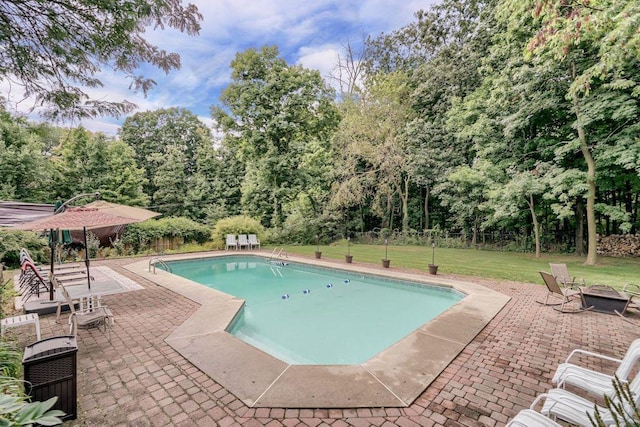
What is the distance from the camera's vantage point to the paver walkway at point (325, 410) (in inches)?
104

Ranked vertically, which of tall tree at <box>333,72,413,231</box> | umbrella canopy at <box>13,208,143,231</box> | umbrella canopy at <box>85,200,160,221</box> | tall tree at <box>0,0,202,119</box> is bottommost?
umbrella canopy at <box>13,208,143,231</box>

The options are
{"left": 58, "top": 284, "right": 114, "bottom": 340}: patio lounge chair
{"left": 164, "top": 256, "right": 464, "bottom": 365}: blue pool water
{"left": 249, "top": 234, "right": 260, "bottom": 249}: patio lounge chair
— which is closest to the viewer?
{"left": 58, "top": 284, "right": 114, "bottom": 340}: patio lounge chair

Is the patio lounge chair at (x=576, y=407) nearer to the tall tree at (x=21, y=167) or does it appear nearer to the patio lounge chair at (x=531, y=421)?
the patio lounge chair at (x=531, y=421)

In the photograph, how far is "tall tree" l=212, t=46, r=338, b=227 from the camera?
16.8 metres

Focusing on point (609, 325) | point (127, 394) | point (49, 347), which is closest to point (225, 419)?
point (127, 394)

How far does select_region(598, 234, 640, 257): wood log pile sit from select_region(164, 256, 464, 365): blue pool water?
10800 mm

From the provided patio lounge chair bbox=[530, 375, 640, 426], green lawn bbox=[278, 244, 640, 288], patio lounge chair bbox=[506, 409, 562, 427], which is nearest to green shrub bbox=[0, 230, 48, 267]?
green lawn bbox=[278, 244, 640, 288]

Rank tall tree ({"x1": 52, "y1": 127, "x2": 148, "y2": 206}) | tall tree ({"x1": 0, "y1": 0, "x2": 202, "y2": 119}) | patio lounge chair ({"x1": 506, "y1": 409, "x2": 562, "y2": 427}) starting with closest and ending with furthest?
patio lounge chair ({"x1": 506, "y1": 409, "x2": 562, "y2": 427}) < tall tree ({"x1": 0, "y1": 0, "x2": 202, "y2": 119}) < tall tree ({"x1": 52, "y1": 127, "x2": 148, "y2": 206})

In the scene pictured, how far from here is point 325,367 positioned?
11.8 feet

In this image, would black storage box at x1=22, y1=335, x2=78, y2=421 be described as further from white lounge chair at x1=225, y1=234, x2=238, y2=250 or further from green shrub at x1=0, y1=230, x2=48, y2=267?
white lounge chair at x1=225, y1=234, x2=238, y2=250

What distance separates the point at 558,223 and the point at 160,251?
1993 centimetres

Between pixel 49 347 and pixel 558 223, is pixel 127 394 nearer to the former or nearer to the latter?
pixel 49 347

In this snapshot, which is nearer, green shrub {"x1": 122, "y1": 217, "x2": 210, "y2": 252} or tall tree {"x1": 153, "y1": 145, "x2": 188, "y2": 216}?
green shrub {"x1": 122, "y1": 217, "x2": 210, "y2": 252}

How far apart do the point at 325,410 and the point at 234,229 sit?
14.2 metres
